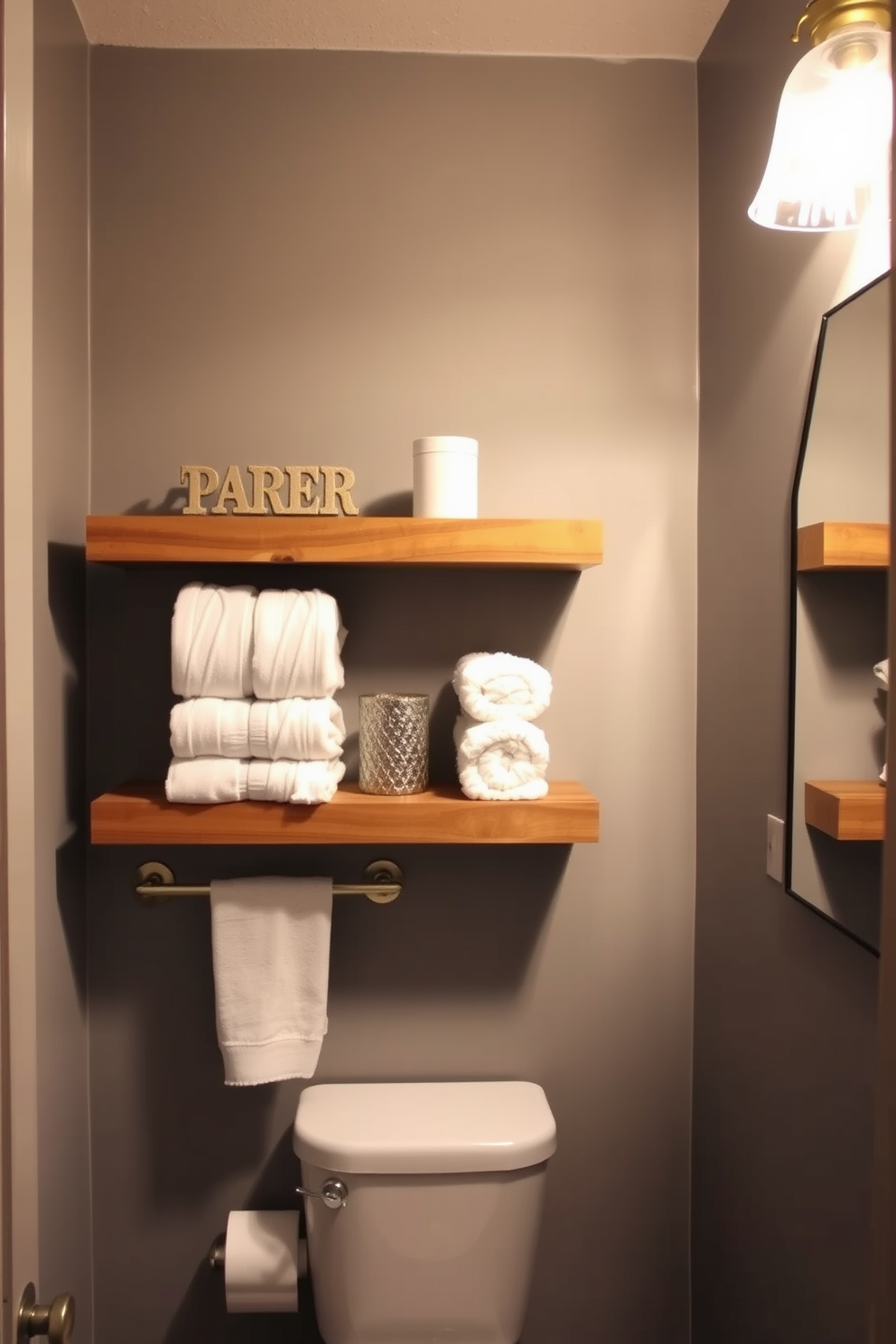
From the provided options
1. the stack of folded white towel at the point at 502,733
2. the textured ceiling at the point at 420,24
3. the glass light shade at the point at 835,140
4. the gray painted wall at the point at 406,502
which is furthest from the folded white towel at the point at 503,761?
the textured ceiling at the point at 420,24

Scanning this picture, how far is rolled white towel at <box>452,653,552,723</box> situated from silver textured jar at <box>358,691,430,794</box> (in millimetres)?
77

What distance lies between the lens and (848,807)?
979 millimetres

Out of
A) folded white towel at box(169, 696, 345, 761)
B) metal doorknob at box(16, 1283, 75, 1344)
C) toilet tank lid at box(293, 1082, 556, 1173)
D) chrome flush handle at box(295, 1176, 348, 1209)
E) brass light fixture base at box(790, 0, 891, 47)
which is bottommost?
chrome flush handle at box(295, 1176, 348, 1209)

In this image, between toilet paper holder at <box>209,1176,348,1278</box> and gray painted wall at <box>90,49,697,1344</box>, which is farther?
gray painted wall at <box>90,49,697,1344</box>

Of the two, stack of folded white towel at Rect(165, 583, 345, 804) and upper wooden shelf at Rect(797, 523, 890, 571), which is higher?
upper wooden shelf at Rect(797, 523, 890, 571)

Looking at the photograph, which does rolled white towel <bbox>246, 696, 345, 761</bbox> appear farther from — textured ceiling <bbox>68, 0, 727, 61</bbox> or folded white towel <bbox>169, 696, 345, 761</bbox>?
textured ceiling <bbox>68, 0, 727, 61</bbox>

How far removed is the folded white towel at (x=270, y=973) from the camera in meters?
1.38

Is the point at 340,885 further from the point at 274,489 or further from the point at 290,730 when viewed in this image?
the point at 274,489

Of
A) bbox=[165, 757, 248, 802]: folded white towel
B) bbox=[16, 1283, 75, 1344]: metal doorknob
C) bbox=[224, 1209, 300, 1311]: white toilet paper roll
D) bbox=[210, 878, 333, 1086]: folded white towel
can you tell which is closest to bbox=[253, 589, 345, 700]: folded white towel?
bbox=[165, 757, 248, 802]: folded white towel

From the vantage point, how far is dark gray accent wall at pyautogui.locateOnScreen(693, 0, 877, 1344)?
1061 millimetres

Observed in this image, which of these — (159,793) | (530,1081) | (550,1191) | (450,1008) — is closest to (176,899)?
(159,793)

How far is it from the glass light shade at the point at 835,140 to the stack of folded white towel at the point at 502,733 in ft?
2.11

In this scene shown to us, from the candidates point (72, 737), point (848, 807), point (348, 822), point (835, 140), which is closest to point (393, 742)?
→ point (348, 822)

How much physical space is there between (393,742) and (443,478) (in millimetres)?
381
